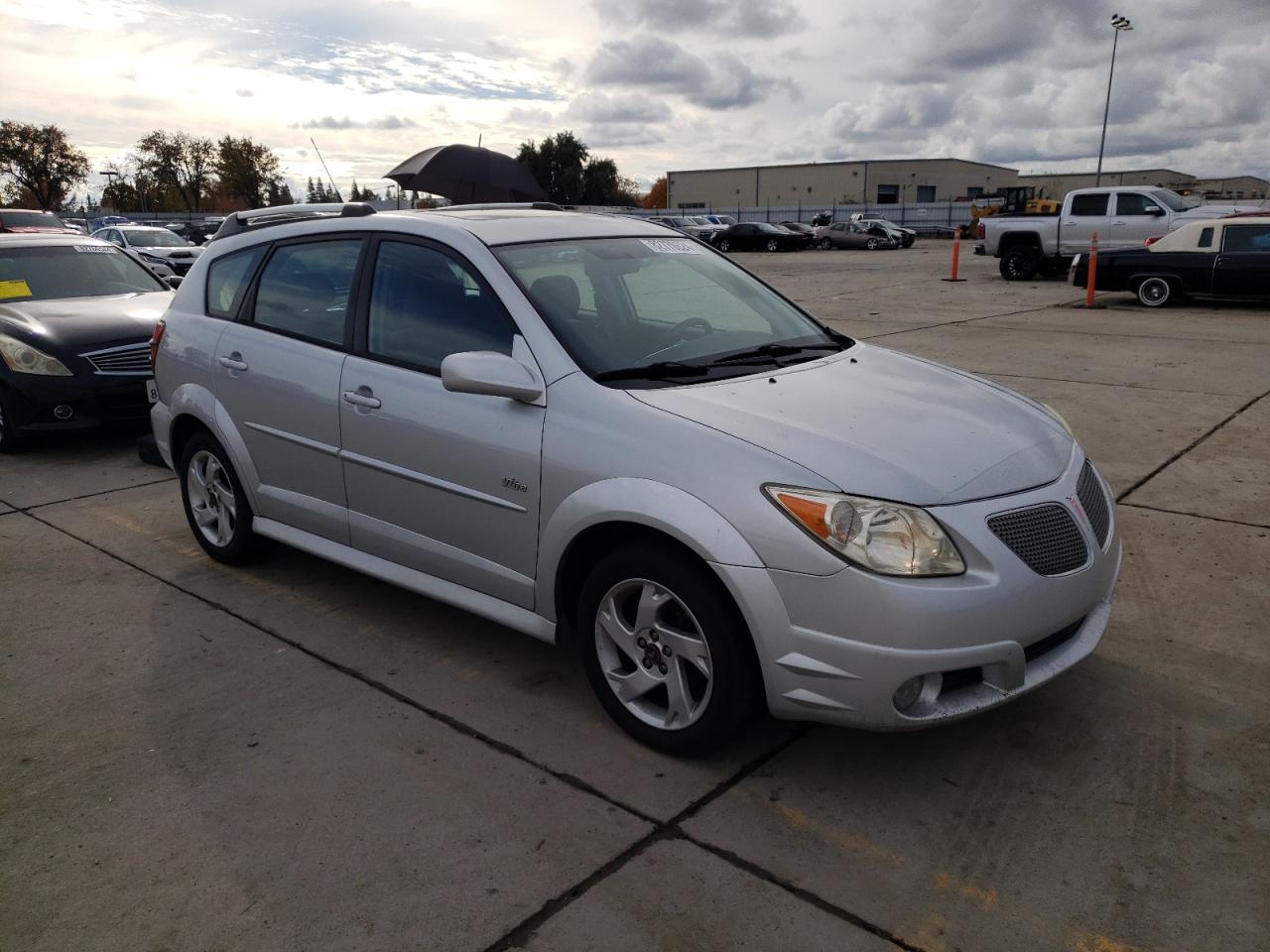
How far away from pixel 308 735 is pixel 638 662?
3.81 ft

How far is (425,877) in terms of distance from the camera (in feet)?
8.77

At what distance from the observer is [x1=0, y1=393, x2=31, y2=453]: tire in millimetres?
7375

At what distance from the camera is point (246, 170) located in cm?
7538

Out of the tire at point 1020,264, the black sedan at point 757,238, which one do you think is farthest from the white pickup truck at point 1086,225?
the black sedan at point 757,238

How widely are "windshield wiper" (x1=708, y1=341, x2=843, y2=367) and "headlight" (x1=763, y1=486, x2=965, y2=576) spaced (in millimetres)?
945

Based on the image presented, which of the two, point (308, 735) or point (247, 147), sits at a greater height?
point (247, 147)

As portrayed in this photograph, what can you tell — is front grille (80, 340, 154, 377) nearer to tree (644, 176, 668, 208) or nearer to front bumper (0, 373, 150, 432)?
front bumper (0, 373, 150, 432)

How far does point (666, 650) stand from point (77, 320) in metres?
6.60

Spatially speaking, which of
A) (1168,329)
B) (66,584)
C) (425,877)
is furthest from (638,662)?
(1168,329)

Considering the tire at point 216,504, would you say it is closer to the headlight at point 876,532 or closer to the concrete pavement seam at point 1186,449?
the headlight at point 876,532

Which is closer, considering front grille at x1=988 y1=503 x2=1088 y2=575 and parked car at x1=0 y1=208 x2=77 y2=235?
front grille at x1=988 y1=503 x2=1088 y2=575

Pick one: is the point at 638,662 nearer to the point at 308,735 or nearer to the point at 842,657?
the point at 842,657

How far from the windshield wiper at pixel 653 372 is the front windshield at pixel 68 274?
6.92 metres

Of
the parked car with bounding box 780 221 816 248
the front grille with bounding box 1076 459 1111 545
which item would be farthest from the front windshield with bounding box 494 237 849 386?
the parked car with bounding box 780 221 816 248
